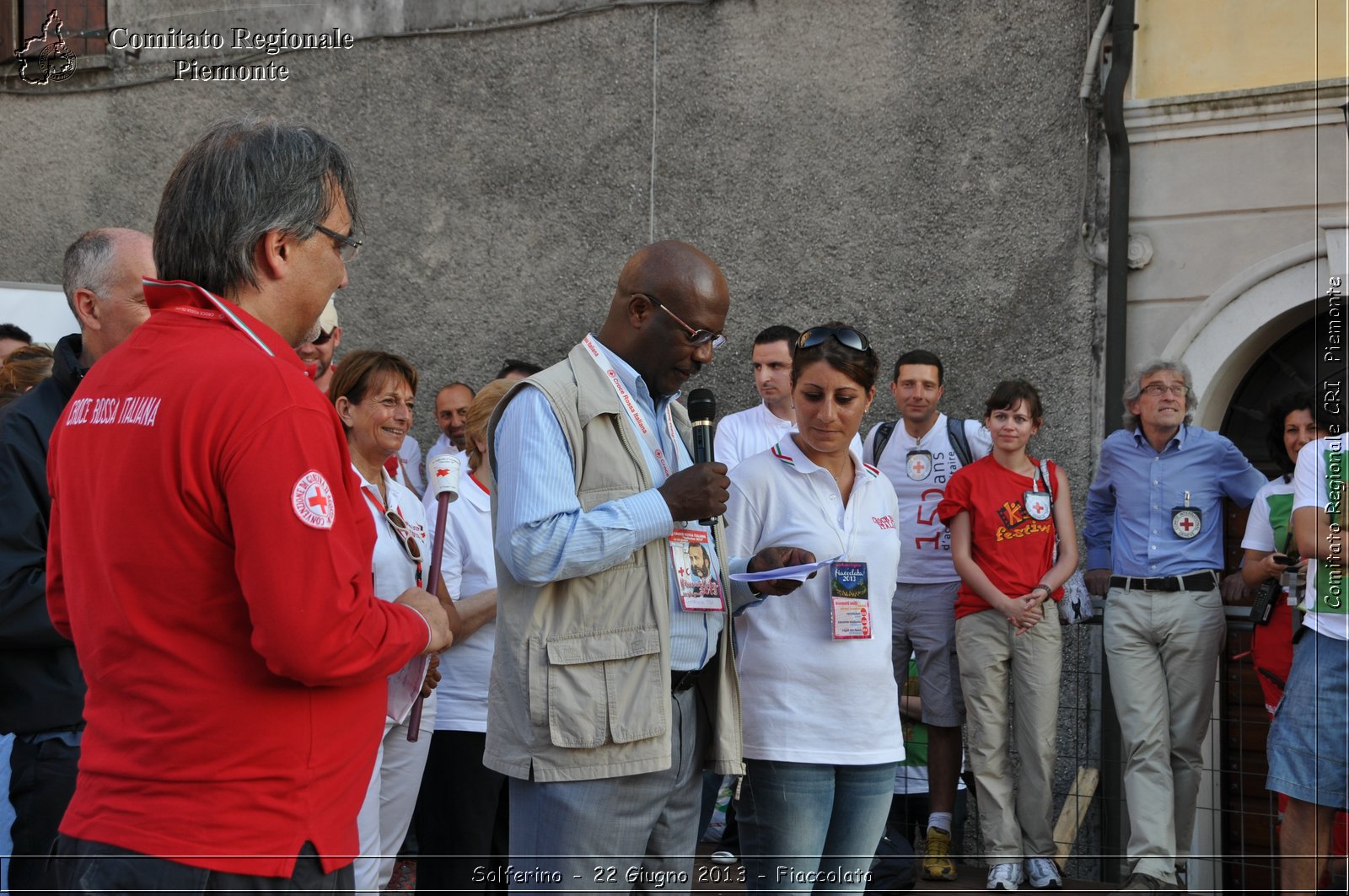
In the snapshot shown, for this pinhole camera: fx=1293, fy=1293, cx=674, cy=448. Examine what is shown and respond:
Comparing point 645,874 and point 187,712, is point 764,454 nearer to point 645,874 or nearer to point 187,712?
point 645,874

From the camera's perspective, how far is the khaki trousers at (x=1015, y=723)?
21.6ft

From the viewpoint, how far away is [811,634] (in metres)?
3.95

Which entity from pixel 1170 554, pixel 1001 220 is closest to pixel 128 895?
pixel 1170 554

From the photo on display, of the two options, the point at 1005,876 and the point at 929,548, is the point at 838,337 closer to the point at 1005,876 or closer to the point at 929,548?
the point at 929,548

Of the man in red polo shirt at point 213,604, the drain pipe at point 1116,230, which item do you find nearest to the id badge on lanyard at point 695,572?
the man in red polo shirt at point 213,604

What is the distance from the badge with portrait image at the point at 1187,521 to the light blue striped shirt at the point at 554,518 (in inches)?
165

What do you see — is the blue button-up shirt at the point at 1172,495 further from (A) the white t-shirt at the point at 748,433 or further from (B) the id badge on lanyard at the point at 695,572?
(B) the id badge on lanyard at the point at 695,572

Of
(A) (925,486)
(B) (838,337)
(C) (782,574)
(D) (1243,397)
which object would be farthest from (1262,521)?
(C) (782,574)

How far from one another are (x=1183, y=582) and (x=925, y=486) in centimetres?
142

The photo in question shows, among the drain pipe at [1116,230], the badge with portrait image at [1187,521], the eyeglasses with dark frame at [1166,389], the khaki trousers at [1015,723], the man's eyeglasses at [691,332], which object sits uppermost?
the drain pipe at [1116,230]

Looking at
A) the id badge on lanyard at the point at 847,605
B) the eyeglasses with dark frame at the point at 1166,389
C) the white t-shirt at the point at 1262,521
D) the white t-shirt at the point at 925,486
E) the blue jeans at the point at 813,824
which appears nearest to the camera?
the blue jeans at the point at 813,824

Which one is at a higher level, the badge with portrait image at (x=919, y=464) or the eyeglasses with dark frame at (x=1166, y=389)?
the eyeglasses with dark frame at (x=1166, y=389)

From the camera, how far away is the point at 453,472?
173 inches

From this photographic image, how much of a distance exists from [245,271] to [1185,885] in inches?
231
